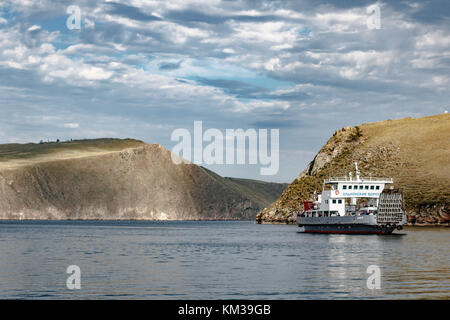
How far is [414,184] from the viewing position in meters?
158

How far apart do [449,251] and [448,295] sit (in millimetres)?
35197

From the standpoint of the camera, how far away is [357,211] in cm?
11025

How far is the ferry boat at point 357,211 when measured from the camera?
103 m

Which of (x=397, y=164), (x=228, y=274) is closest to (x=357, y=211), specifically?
(x=397, y=164)

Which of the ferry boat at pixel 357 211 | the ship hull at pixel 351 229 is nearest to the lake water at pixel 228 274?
the ferry boat at pixel 357 211

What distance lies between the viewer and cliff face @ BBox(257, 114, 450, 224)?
14875 cm

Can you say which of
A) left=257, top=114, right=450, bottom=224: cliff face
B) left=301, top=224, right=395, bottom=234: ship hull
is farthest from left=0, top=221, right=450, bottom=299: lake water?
left=257, top=114, right=450, bottom=224: cliff face

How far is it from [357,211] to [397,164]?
6493 cm

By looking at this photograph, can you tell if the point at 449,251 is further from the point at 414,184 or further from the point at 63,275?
the point at 414,184

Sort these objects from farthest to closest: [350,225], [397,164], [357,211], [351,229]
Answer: [397,164], [357,211], [351,229], [350,225]

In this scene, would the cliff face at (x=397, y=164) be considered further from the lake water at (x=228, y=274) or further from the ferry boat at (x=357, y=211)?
the lake water at (x=228, y=274)

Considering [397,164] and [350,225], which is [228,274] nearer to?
[350,225]

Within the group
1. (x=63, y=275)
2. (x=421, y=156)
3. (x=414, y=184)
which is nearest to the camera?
(x=63, y=275)
